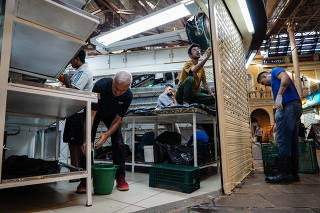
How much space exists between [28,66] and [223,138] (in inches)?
90.0

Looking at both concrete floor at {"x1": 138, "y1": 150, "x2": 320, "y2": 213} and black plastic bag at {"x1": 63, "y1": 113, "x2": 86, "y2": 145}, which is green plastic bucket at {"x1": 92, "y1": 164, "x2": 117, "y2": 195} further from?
black plastic bag at {"x1": 63, "y1": 113, "x2": 86, "y2": 145}

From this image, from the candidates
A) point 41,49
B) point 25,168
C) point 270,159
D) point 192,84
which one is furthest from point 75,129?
point 270,159

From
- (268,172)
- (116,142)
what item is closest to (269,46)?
(268,172)

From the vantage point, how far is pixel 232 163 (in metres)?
2.45

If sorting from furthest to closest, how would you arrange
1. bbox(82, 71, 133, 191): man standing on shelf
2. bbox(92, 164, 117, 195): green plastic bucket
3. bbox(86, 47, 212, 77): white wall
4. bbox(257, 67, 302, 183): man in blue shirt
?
bbox(86, 47, 212, 77): white wall
bbox(257, 67, 302, 183): man in blue shirt
bbox(82, 71, 133, 191): man standing on shelf
bbox(92, 164, 117, 195): green plastic bucket

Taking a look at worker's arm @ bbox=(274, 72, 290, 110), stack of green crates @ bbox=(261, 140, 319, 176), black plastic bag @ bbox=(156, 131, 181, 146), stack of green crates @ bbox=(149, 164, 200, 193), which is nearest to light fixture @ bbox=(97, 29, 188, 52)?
black plastic bag @ bbox=(156, 131, 181, 146)

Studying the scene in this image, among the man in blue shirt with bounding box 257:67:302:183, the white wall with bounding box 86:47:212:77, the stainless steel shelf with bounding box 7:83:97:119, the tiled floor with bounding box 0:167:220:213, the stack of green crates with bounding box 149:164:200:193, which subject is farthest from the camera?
the white wall with bounding box 86:47:212:77

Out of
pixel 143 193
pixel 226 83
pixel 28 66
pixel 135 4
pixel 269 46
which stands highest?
pixel 269 46

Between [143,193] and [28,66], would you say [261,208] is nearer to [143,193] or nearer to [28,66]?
[143,193]

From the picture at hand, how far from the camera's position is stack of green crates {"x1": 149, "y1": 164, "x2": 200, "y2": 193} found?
7.57ft

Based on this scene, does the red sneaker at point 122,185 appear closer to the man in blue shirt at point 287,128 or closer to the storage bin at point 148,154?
the storage bin at point 148,154

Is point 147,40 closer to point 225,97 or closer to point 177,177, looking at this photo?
point 225,97

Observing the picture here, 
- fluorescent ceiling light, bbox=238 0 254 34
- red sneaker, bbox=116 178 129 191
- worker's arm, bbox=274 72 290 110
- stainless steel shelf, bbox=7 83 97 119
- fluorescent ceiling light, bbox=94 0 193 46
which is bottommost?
red sneaker, bbox=116 178 129 191

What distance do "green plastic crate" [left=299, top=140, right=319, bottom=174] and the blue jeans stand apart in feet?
2.66
